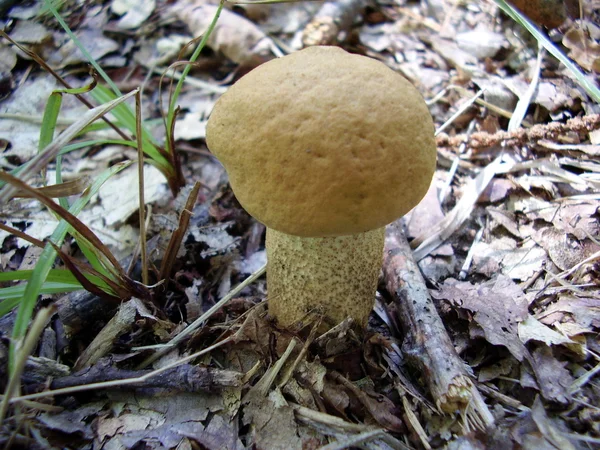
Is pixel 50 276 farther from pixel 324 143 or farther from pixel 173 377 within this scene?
pixel 324 143

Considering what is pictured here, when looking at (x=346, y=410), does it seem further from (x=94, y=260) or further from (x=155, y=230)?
(x=155, y=230)

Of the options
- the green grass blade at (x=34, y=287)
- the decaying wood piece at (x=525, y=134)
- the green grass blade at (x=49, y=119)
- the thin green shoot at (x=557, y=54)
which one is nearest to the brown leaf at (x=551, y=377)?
the thin green shoot at (x=557, y=54)

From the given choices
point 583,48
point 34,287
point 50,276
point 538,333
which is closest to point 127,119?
point 50,276

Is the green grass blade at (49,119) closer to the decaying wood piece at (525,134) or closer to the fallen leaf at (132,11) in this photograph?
the decaying wood piece at (525,134)

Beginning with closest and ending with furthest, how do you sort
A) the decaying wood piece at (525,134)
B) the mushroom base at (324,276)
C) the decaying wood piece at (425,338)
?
the decaying wood piece at (425,338), the mushroom base at (324,276), the decaying wood piece at (525,134)

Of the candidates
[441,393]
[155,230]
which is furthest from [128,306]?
[441,393]

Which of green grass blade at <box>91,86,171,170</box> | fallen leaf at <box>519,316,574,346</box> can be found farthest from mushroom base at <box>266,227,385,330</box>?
green grass blade at <box>91,86,171,170</box>

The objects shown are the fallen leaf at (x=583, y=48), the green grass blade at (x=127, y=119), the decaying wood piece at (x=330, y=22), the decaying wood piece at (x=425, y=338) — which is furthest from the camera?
the decaying wood piece at (x=330, y=22)
